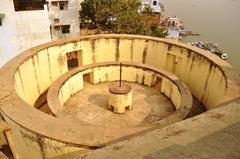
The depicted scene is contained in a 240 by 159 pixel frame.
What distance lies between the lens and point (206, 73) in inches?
451

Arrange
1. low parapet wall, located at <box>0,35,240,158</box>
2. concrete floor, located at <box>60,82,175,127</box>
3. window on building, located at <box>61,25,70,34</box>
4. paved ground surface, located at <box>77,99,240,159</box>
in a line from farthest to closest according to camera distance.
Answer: window on building, located at <box>61,25,70,34</box>
concrete floor, located at <box>60,82,175,127</box>
low parapet wall, located at <box>0,35,240,158</box>
paved ground surface, located at <box>77,99,240,159</box>

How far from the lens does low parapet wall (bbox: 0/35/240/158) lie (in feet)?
20.5

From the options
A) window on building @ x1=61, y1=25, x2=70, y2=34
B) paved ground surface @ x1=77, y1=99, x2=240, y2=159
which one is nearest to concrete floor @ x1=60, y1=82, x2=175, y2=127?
paved ground surface @ x1=77, y1=99, x2=240, y2=159

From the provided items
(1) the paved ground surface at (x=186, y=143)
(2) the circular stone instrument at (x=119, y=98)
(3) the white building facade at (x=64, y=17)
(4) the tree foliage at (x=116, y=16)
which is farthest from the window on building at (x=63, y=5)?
(1) the paved ground surface at (x=186, y=143)

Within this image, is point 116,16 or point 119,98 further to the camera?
point 116,16

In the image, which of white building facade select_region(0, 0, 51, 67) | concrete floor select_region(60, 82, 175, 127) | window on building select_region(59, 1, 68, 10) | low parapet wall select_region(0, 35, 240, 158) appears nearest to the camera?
low parapet wall select_region(0, 35, 240, 158)

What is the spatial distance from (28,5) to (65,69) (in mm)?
5371

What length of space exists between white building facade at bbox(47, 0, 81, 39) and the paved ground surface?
804 inches

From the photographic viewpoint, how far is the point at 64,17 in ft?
72.7

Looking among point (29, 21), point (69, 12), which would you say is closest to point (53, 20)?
point (69, 12)

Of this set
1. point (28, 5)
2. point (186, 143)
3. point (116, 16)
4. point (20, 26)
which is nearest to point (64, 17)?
point (116, 16)

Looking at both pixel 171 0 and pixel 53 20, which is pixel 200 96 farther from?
pixel 171 0

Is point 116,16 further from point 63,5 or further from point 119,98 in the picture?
point 119,98

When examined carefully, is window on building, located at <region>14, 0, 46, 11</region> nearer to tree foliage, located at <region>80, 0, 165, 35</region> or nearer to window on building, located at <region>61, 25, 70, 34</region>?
window on building, located at <region>61, 25, 70, 34</region>
